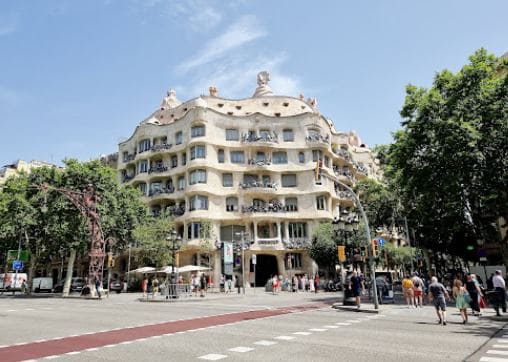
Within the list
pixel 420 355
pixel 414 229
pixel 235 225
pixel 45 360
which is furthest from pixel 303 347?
pixel 235 225

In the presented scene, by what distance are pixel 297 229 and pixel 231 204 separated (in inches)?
→ 316

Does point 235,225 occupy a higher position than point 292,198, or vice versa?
point 292,198

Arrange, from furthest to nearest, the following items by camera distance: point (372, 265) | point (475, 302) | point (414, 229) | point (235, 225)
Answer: point (235, 225)
point (414, 229)
point (372, 265)
point (475, 302)

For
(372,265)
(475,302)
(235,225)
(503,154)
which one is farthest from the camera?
(235,225)

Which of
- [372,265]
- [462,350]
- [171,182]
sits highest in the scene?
[171,182]

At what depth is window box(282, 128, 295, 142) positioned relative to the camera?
156 ft

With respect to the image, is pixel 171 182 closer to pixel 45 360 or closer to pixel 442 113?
pixel 442 113

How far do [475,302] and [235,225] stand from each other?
31.2m

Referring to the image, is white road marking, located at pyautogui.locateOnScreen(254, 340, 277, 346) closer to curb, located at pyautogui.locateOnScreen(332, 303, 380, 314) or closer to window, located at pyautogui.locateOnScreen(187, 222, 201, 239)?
curb, located at pyautogui.locateOnScreen(332, 303, 380, 314)

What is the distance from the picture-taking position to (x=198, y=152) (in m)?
44.7

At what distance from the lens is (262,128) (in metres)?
47.5

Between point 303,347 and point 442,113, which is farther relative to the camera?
point 442,113

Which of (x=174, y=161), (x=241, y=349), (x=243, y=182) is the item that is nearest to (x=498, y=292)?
(x=241, y=349)

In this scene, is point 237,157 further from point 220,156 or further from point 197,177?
point 197,177
